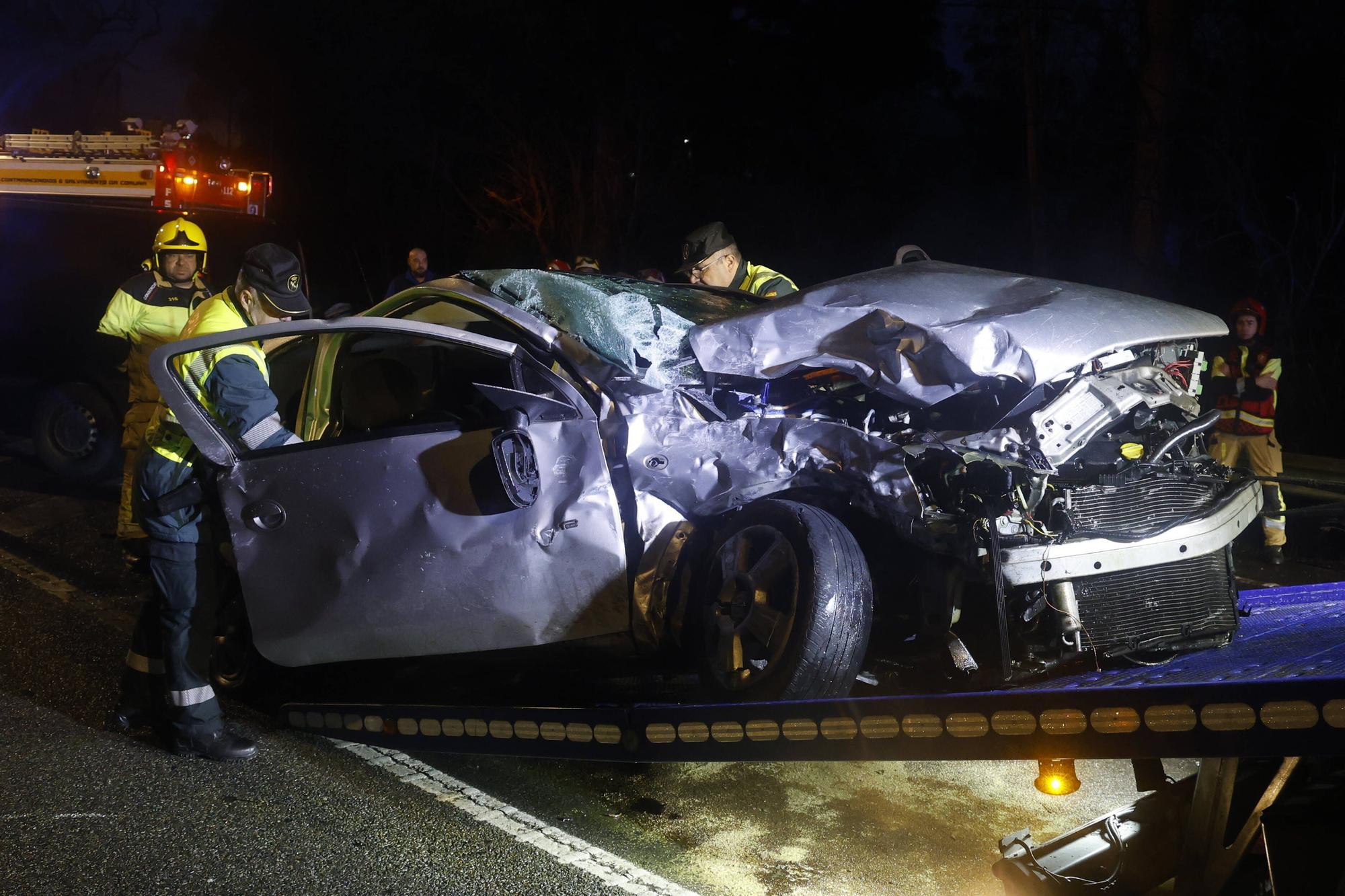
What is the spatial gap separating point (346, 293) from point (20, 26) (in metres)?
8.80

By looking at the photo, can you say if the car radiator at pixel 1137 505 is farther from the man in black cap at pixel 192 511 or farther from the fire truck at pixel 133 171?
the fire truck at pixel 133 171

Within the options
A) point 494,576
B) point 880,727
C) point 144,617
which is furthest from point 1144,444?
point 144,617

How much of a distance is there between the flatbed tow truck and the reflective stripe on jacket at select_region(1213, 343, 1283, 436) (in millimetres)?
4507

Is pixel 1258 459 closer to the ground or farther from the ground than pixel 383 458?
closer to the ground

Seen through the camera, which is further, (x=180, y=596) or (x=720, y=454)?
(x=180, y=596)

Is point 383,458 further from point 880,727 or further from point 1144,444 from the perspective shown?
point 1144,444

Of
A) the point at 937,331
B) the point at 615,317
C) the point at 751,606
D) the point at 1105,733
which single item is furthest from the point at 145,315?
the point at 1105,733

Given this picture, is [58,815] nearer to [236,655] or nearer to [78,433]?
[236,655]

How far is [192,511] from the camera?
13.6 ft

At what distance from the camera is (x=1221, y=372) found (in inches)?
314

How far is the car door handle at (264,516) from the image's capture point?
381cm

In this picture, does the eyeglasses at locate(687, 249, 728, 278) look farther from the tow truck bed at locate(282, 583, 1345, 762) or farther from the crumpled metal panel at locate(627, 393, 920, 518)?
the tow truck bed at locate(282, 583, 1345, 762)

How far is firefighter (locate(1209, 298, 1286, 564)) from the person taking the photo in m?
7.79

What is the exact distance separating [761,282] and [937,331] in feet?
8.45
